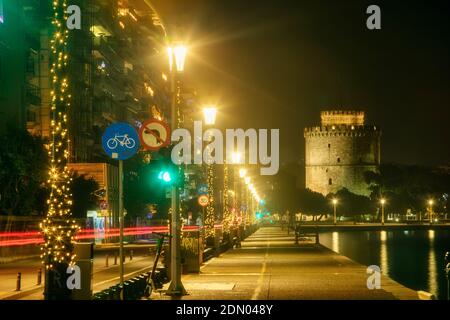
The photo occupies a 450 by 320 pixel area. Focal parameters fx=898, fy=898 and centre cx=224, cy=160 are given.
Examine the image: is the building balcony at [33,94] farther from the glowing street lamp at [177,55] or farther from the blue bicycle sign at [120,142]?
the blue bicycle sign at [120,142]

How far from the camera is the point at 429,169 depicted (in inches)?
7175

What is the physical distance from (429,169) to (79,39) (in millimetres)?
116206

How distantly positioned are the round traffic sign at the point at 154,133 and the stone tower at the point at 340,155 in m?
146

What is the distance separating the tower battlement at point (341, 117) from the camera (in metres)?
174

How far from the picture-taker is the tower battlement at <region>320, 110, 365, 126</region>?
570 ft

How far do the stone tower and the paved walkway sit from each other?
12568cm

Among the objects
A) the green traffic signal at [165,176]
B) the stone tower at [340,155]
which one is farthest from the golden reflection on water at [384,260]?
the stone tower at [340,155]

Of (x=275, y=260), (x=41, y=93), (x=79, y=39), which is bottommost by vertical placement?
(x=275, y=260)

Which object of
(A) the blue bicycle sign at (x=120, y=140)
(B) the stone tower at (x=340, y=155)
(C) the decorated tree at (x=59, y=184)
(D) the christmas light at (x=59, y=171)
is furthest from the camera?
(B) the stone tower at (x=340, y=155)

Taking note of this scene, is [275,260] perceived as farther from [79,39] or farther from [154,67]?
[154,67]

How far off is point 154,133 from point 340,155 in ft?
481

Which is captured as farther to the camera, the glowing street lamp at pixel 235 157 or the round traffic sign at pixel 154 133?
the glowing street lamp at pixel 235 157

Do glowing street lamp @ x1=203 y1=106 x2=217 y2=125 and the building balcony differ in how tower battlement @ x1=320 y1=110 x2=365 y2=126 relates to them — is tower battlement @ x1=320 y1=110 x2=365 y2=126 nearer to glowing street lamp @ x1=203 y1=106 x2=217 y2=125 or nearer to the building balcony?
the building balcony
